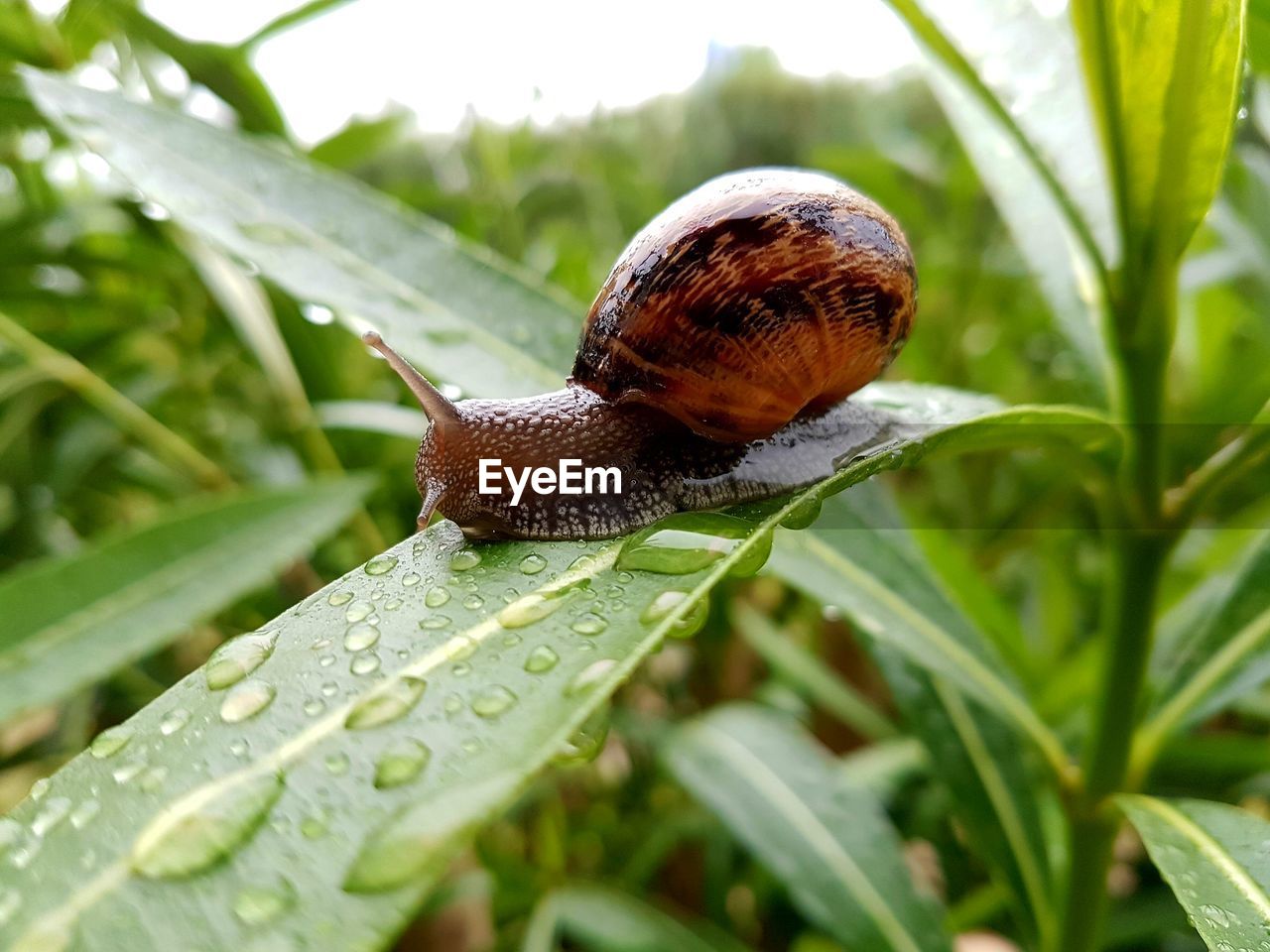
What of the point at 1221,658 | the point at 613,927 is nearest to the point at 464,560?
the point at 1221,658

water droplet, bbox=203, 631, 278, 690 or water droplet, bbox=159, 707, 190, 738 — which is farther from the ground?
water droplet, bbox=203, 631, 278, 690

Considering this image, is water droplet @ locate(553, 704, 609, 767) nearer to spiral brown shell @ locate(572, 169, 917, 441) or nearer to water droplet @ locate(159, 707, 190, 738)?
water droplet @ locate(159, 707, 190, 738)

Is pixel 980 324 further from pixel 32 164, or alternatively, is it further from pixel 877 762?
pixel 32 164

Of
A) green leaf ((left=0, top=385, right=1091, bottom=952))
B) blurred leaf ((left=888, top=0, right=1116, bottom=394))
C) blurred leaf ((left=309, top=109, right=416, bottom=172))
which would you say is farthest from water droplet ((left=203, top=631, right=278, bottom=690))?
blurred leaf ((left=309, top=109, right=416, bottom=172))

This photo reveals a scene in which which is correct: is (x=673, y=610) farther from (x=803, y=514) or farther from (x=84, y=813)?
(x=84, y=813)

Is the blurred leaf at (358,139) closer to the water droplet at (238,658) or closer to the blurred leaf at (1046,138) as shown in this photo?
the blurred leaf at (1046,138)

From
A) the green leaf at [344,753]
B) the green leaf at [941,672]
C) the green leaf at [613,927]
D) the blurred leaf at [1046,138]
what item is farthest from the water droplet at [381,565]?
the green leaf at [613,927]
